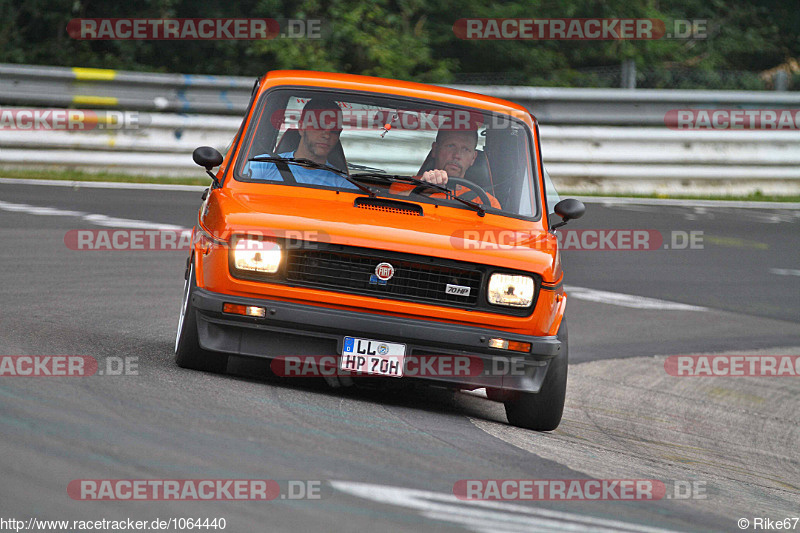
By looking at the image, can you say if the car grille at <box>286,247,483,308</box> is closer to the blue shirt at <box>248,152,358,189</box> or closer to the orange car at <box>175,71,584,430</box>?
the orange car at <box>175,71,584,430</box>

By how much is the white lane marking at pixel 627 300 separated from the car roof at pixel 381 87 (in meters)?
4.05

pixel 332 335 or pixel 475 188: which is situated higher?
pixel 475 188

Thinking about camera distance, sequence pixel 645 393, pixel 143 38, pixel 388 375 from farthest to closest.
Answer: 1. pixel 143 38
2. pixel 645 393
3. pixel 388 375

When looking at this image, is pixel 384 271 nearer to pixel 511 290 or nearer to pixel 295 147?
pixel 511 290

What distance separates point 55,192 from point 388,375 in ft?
31.1

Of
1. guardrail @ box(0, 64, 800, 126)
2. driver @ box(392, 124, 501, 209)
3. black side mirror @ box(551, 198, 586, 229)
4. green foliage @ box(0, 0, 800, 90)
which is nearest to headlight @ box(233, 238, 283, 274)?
driver @ box(392, 124, 501, 209)

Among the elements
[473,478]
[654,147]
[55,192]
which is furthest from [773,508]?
[654,147]

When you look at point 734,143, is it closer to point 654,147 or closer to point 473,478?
point 654,147

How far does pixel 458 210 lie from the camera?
260 inches

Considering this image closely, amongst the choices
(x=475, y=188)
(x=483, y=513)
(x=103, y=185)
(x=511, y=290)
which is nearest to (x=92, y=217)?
(x=103, y=185)

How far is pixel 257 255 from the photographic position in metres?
5.95

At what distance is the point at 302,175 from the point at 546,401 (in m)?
1.84

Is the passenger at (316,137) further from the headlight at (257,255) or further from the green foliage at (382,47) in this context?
the green foliage at (382,47)

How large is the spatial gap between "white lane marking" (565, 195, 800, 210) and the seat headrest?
10142 mm
